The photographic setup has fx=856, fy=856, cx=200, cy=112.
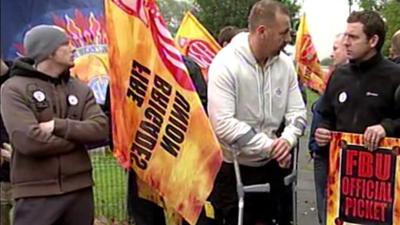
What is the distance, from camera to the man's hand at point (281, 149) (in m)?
4.82

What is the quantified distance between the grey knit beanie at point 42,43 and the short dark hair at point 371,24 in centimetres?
175

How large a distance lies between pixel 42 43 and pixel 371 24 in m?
1.91

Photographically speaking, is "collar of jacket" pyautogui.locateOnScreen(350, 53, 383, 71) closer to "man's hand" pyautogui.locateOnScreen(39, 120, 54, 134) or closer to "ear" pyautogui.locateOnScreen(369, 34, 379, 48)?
"ear" pyautogui.locateOnScreen(369, 34, 379, 48)

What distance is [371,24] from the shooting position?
5.04 meters

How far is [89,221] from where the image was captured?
504 cm

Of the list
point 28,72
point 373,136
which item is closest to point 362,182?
point 373,136

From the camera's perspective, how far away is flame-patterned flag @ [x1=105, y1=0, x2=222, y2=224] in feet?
15.9

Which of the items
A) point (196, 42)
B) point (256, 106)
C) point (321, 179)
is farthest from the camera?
point (196, 42)

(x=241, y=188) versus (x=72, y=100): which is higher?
(x=72, y=100)

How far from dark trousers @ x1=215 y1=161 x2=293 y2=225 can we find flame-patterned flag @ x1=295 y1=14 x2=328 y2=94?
13.6ft

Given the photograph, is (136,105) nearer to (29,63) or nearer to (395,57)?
(29,63)

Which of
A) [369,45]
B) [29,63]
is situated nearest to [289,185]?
[369,45]

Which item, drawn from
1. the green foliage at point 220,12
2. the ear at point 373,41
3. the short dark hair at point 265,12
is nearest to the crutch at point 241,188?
the short dark hair at point 265,12

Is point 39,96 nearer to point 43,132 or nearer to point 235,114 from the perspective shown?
point 43,132
